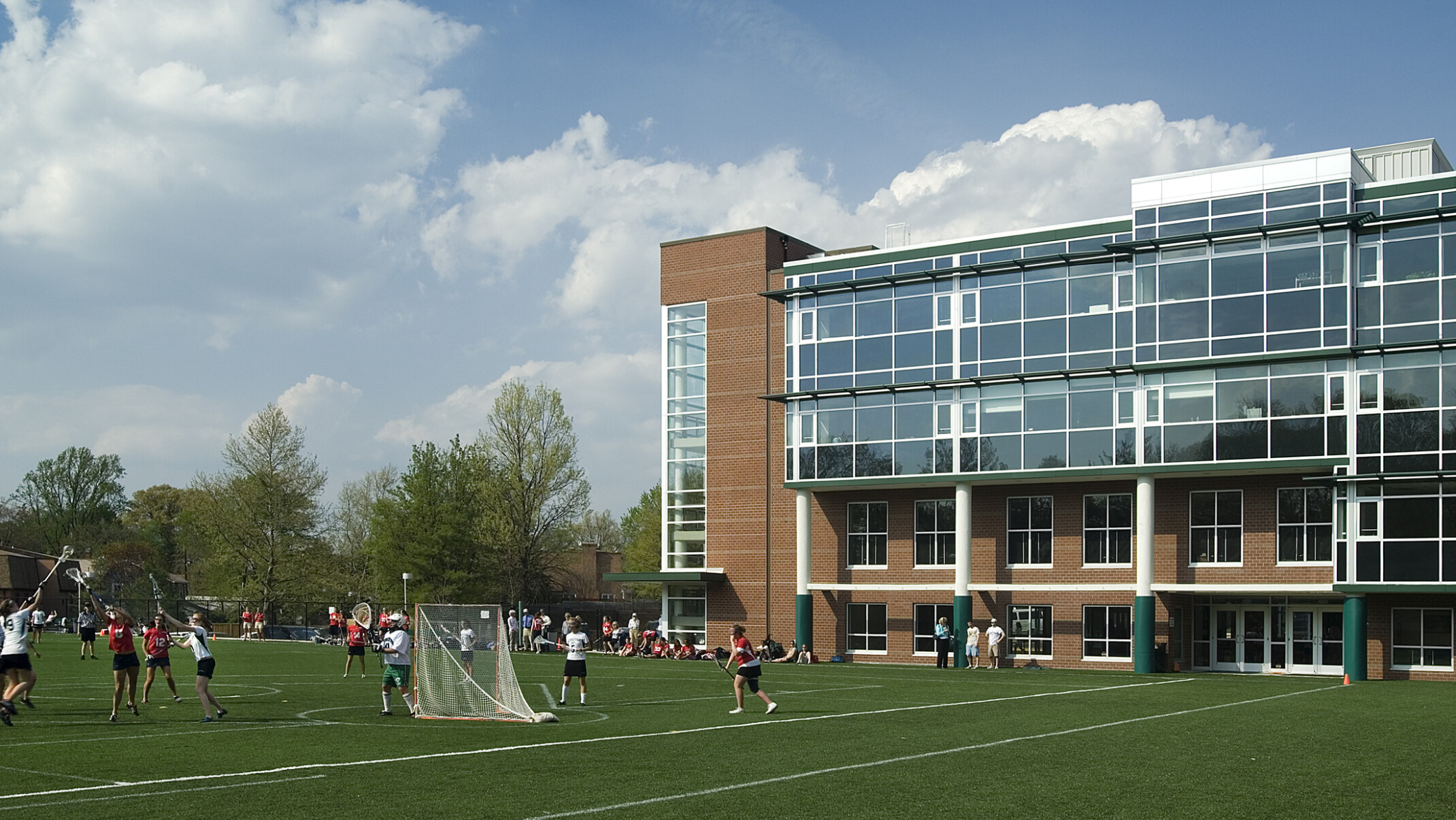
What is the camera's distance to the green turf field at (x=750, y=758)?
12156 mm

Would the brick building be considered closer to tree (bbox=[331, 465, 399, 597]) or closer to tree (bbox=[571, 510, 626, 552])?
tree (bbox=[331, 465, 399, 597])

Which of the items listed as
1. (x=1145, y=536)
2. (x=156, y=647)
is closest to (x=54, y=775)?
(x=156, y=647)

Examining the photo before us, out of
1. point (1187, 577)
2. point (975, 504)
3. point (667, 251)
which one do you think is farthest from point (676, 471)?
point (1187, 577)

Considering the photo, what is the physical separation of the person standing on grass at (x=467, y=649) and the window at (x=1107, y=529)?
2844cm

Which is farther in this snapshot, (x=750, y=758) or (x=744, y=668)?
(x=744, y=668)

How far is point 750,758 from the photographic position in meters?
15.9

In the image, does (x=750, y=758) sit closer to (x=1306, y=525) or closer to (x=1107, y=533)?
(x=1306, y=525)

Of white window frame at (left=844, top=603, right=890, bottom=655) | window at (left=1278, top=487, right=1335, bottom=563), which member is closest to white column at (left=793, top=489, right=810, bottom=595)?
white window frame at (left=844, top=603, right=890, bottom=655)

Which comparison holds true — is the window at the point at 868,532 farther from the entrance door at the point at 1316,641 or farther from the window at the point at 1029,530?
the entrance door at the point at 1316,641

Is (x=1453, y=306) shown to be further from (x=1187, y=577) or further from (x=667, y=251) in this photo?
(x=667, y=251)

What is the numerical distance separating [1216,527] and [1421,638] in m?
6.75

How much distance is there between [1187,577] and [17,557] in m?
88.8

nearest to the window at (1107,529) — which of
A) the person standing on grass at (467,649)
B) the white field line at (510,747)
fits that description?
the white field line at (510,747)

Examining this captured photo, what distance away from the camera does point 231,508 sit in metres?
81.9
